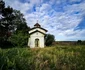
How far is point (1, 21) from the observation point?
39.2m

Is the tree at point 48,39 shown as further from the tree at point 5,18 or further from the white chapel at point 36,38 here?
the tree at point 5,18

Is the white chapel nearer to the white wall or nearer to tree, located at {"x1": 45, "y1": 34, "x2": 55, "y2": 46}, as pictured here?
the white wall

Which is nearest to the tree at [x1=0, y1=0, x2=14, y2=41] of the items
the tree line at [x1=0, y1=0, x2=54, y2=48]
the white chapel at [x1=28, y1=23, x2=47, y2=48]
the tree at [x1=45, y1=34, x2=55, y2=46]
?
the tree line at [x1=0, y1=0, x2=54, y2=48]

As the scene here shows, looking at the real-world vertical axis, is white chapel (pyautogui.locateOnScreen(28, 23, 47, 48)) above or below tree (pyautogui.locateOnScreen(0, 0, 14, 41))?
below

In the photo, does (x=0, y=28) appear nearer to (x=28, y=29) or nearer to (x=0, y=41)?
(x=0, y=41)

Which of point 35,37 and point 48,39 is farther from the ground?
point 35,37

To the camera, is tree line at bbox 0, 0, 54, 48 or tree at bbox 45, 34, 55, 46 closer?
tree line at bbox 0, 0, 54, 48

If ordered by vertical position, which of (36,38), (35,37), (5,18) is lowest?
(36,38)

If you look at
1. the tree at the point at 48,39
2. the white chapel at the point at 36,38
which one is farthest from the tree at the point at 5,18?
the tree at the point at 48,39

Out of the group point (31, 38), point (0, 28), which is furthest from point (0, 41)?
point (31, 38)

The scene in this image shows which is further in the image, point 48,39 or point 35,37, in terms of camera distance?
point 48,39

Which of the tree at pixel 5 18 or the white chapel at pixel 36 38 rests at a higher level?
the tree at pixel 5 18

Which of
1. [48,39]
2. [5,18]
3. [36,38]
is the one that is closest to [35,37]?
[36,38]

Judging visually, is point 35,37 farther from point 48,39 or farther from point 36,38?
point 48,39
